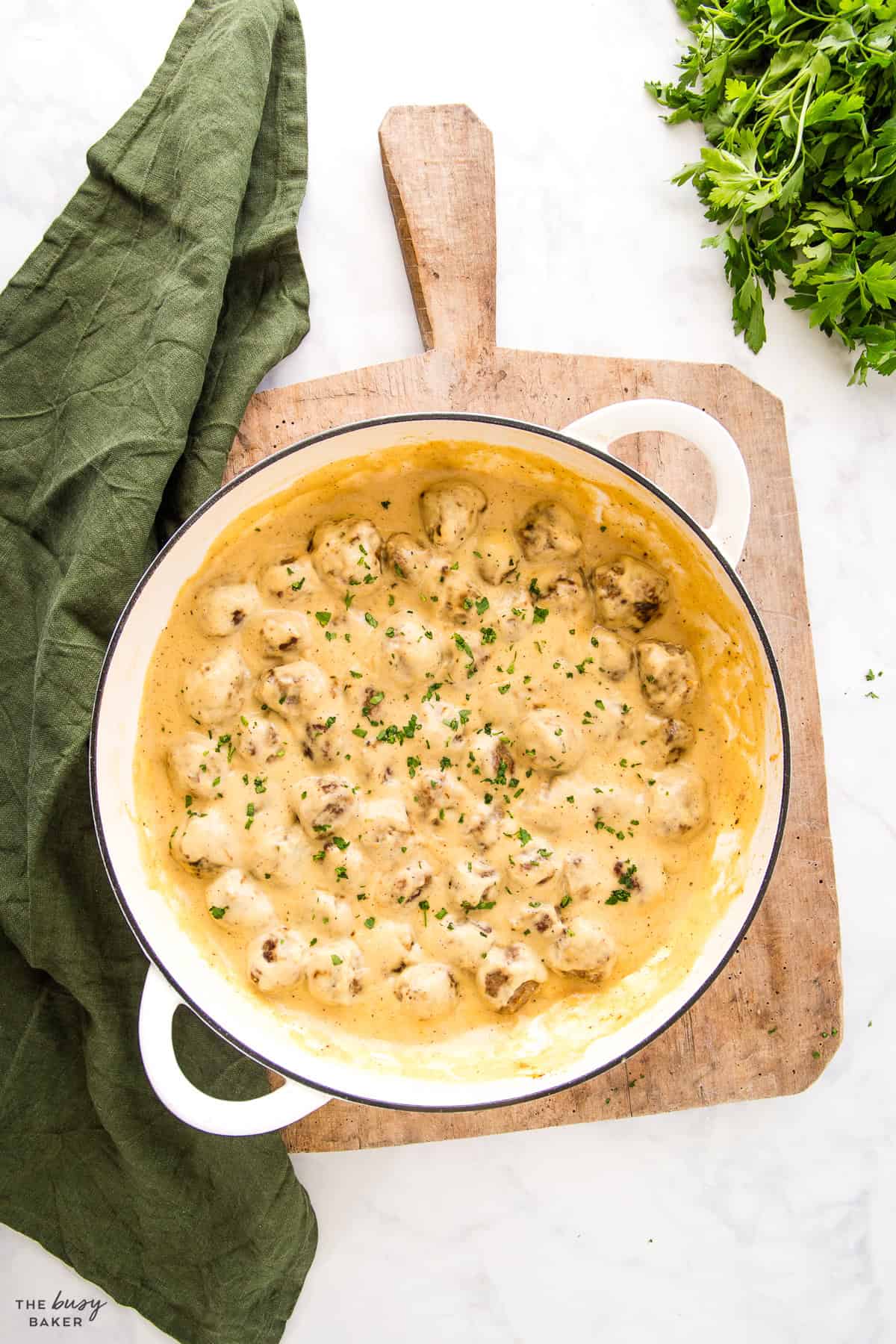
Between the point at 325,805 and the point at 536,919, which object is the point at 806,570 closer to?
the point at 536,919

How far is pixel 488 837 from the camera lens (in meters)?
2.00

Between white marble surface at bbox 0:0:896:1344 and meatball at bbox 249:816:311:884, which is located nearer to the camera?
meatball at bbox 249:816:311:884

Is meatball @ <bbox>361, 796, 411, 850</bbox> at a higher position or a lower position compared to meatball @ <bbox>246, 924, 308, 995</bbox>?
higher

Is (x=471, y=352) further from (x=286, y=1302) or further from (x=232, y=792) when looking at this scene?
(x=286, y=1302)

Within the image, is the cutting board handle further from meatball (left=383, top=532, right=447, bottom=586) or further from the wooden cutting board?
meatball (left=383, top=532, right=447, bottom=586)

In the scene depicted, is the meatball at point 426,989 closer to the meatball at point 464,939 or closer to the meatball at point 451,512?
the meatball at point 464,939

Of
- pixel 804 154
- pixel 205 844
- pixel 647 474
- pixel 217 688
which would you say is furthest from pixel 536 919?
pixel 804 154

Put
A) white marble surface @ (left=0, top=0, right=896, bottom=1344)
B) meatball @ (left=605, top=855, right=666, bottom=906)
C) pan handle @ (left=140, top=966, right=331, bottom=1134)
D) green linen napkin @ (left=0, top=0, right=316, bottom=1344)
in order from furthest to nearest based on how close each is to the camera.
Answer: white marble surface @ (left=0, top=0, right=896, bottom=1344)
meatball @ (left=605, top=855, right=666, bottom=906)
green linen napkin @ (left=0, top=0, right=316, bottom=1344)
pan handle @ (left=140, top=966, right=331, bottom=1134)

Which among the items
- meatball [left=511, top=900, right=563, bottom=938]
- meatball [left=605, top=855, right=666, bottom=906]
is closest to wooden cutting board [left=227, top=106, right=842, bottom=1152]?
meatball [left=605, top=855, right=666, bottom=906]

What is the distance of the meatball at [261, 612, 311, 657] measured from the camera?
77.1 inches

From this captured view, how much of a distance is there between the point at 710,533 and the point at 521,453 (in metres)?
0.40

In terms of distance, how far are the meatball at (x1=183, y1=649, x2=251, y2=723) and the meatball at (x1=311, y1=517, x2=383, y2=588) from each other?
0.24 m

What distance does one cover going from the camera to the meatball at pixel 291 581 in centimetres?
198

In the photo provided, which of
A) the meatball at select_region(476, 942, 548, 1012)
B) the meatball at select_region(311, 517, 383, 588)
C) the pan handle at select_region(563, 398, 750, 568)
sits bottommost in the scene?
the meatball at select_region(476, 942, 548, 1012)
